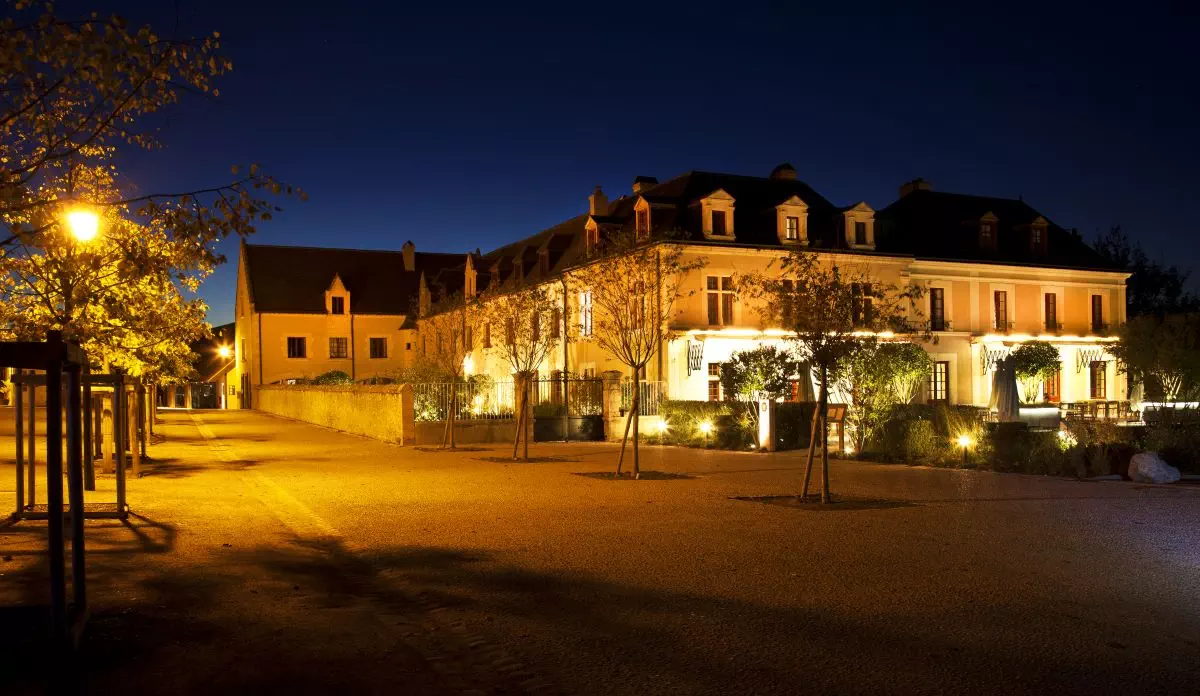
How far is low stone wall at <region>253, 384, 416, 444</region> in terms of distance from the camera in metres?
25.5

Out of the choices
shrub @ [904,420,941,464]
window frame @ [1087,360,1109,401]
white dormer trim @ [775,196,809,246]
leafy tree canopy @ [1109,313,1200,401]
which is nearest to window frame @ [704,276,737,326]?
white dormer trim @ [775,196,809,246]

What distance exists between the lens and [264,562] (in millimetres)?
9359

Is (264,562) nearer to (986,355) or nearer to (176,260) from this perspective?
(176,260)

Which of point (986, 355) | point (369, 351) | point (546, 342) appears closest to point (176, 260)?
point (546, 342)

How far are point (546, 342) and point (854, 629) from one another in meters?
19.9

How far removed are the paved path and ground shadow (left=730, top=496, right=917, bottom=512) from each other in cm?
20

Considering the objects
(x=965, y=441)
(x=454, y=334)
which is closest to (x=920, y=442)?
(x=965, y=441)

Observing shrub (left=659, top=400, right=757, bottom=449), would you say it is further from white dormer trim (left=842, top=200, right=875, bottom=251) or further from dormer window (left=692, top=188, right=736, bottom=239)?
white dormer trim (left=842, top=200, right=875, bottom=251)

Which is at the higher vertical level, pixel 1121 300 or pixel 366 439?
pixel 1121 300

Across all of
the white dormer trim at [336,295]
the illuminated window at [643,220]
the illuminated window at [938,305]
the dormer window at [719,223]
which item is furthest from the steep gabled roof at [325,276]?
the illuminated window at [938,305]

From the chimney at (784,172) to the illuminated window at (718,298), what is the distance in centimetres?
837

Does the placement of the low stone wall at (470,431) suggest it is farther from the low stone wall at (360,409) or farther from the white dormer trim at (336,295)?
the white dormer trim at (336,295)

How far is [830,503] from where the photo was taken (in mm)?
13305

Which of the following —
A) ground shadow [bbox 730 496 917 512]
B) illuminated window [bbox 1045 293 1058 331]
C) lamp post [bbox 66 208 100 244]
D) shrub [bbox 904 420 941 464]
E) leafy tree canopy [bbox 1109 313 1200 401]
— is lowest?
ground shadow [bbox 730 496 917 512]
